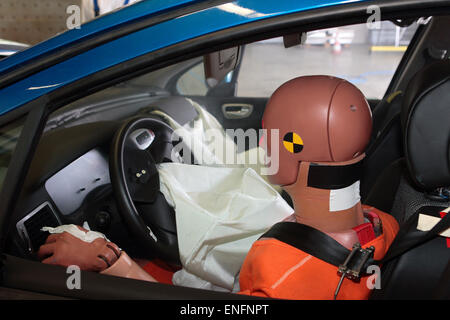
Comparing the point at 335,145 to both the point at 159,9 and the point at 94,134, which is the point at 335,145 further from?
the point at 94,134

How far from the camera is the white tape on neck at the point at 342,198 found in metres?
1.00

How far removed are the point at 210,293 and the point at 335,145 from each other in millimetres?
423

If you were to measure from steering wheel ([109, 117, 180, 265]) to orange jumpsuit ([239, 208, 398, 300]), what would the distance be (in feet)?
1.39

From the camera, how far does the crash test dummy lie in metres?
0.94

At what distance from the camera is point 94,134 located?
5.00ft

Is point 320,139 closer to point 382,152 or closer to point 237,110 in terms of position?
point 382,152

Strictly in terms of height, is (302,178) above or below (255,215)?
above

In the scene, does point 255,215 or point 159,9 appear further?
point 255,215

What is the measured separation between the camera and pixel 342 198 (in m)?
1.01
